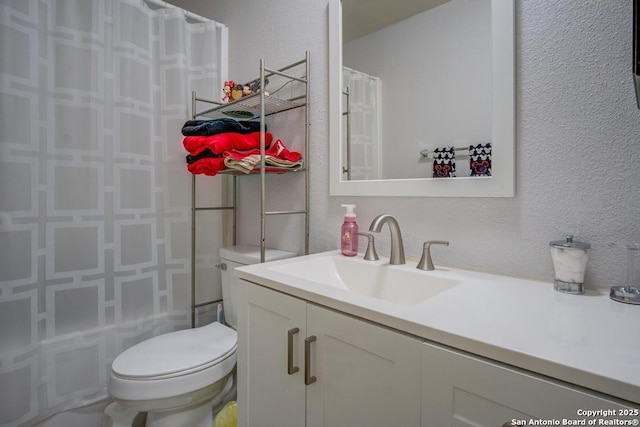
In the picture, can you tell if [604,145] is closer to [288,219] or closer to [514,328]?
[514,328]

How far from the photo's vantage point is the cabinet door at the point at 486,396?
0.42 m

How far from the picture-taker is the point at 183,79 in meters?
1.61

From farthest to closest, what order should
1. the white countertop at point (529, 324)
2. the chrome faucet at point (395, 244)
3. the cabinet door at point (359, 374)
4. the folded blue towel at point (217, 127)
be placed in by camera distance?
the folded blue towel at point (217, 127), the chrome faucet at point (395, 244), the cabinet door at point (359, 374), the white countertop at point (529, 324)

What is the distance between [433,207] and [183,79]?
137 cm

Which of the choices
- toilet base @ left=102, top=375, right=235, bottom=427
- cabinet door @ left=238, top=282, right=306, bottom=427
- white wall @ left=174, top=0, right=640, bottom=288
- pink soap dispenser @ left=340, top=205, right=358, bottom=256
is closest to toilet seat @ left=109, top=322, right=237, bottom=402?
toilet base @ left=102, top=375, right=235, bottom=427

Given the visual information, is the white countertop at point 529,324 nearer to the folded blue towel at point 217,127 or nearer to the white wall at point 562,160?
the white wall at point 562,160

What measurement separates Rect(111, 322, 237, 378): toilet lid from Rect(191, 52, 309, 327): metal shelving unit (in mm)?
276

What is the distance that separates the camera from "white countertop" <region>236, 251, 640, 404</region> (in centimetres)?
41

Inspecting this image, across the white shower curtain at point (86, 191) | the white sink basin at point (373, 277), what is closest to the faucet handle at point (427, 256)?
the white sink basin at point (373, 277)

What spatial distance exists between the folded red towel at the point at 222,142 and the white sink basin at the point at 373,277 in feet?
1.99

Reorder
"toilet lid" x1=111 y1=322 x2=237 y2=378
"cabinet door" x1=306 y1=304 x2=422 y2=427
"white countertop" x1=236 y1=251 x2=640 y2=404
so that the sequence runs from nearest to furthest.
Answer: "white countertop" x1=236 y1=251 x2=640 y2=404, "cabinet door" x1=306 y1=304 x2=422 y2=427, "toilet lid" x1=111 y1=322 x2=237 y2=378

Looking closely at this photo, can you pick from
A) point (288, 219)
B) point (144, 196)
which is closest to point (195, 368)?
point (288, 219)

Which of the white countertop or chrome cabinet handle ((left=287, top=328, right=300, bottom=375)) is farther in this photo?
chrome cabinet handle ((left=287, top=328, right=300, bottom=375))

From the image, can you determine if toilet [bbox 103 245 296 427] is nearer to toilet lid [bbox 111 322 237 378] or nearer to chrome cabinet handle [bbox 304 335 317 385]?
toilet lid [bbox 111 322 237 378]
